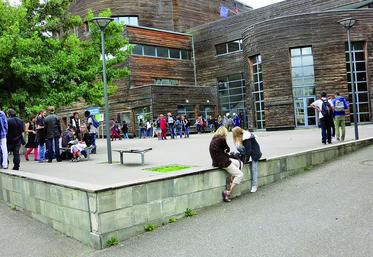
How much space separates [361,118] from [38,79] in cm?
2184

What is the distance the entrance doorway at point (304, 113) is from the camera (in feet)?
95.8

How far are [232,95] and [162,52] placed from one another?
804cm

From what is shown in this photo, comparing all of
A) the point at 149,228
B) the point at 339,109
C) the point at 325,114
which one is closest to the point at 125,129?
the point at 339,109

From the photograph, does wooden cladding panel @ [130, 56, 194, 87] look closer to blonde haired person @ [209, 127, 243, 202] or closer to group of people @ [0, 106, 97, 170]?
group of people @ [0, 106, 97, 170]

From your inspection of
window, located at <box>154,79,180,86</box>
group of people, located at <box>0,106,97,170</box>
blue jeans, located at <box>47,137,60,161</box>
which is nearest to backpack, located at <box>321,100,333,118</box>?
group of people, located at <box>0,106,97,170</box>

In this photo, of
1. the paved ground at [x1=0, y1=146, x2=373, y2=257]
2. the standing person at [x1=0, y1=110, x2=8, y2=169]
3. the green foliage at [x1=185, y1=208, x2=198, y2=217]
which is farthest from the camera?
the standing person at [x1=0, y1=110, x2=8, y2=169]

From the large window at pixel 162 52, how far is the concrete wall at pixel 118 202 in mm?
28938

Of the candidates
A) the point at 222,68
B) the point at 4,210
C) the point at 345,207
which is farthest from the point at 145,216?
the point at 222,68

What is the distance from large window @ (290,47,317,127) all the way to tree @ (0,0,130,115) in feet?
46.4

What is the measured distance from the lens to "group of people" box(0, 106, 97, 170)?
1144cm

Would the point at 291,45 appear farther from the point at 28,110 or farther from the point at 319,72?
the point at 28,110

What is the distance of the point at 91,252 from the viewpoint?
6.48 meters

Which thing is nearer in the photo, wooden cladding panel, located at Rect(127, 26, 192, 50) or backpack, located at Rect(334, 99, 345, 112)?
backpack, located at Rect(334, 99, 345, 112)

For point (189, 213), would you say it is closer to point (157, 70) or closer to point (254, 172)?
point (254, 172)
